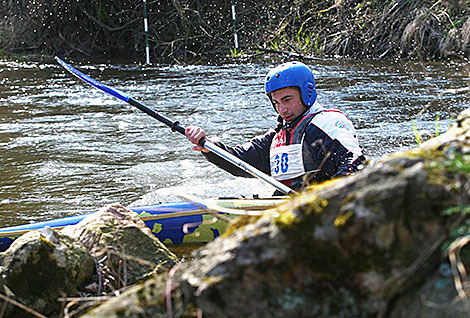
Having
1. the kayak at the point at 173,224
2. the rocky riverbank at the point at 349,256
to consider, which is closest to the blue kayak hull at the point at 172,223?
the kayak at the point at 173,224

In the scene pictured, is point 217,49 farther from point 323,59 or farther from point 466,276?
point 466,276

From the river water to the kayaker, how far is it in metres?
0.68

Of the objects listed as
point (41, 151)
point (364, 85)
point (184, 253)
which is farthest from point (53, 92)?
point (184, 253)

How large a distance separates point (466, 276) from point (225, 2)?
51.1 feet

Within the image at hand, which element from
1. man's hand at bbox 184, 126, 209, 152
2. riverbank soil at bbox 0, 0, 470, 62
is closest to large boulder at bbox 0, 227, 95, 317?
man's hand at bbox 184, 126, 209, 152

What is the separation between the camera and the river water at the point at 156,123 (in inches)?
236

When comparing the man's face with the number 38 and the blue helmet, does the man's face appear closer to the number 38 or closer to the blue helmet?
the blue helmet

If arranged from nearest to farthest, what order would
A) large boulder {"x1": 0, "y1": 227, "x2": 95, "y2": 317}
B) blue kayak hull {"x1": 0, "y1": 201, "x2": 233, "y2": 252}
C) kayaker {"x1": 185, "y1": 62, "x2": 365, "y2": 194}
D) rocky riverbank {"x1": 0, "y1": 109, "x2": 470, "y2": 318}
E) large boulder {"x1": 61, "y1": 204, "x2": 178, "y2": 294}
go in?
1. rocky riverbank {"x1": 0, "y1": 109, "x2": 470, "y2": 318}
2. large boulder {"x1": 0, "y1": 227, "x2": 95, "y2": 317}
3. large boulder {"x1": 61, "y1": 204, "x2": 178, "y2": 294}
4. kayaker {"x1": 185, "y1": 62, "x2": 365, "y2": 194}
5. blue kayak hull {"x1": 0, "y1": 201, "x2": 233, "y2": 252}

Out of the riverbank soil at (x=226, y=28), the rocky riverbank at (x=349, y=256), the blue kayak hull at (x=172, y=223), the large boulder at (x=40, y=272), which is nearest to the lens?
the rocky riverbank at (x=349, y=256)

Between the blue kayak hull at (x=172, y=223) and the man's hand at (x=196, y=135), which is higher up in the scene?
the man's hand at (x=196, y=135)

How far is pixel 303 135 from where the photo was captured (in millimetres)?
4211

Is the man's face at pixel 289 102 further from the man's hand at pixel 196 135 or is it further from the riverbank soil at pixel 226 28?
the riverbank soil at pixel 226 28

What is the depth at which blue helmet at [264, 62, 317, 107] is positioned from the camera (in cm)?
422

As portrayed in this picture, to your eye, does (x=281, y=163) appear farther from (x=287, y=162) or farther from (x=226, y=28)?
(x=226, y=28)
